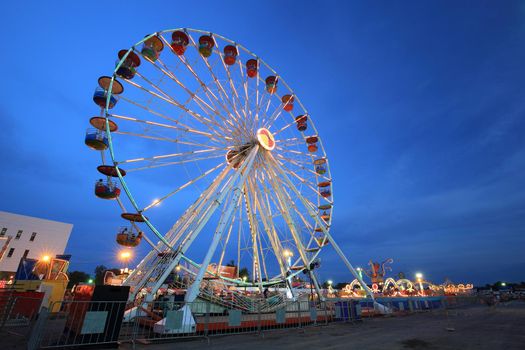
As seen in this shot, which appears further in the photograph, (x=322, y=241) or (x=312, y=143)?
(x=312, y=143)

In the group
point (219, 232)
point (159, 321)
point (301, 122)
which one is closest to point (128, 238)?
point (219, 232)

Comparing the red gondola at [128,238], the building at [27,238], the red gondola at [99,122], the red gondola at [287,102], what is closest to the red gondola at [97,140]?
the red gondola at [99,122]

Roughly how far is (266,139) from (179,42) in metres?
7.44

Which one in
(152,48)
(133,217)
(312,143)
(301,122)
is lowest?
(133,217)

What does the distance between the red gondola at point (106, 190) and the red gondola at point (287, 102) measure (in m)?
12.9

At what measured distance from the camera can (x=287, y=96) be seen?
68.7 ft

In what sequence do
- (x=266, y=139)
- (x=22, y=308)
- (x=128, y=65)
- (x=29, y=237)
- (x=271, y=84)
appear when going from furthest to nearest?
1. (x=29, y=237)
2. (x=271, y=84)
3. (x=266, y=139)
4. (x=128, y=65)
5. (x=22, y=308)

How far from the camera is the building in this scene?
35344mm

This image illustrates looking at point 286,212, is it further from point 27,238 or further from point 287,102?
point 27,238

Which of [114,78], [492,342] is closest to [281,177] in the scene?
[114,78]

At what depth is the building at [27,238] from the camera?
35344 millimetres

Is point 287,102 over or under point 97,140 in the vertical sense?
over

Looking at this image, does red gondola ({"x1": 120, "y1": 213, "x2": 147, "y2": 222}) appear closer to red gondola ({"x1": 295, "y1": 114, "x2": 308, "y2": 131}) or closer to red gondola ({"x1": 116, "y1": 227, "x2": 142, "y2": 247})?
red gondola ({"x1": 116, "y1": 227, "x2": 142, "y2": 247})

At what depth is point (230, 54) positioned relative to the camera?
56.4 feet
